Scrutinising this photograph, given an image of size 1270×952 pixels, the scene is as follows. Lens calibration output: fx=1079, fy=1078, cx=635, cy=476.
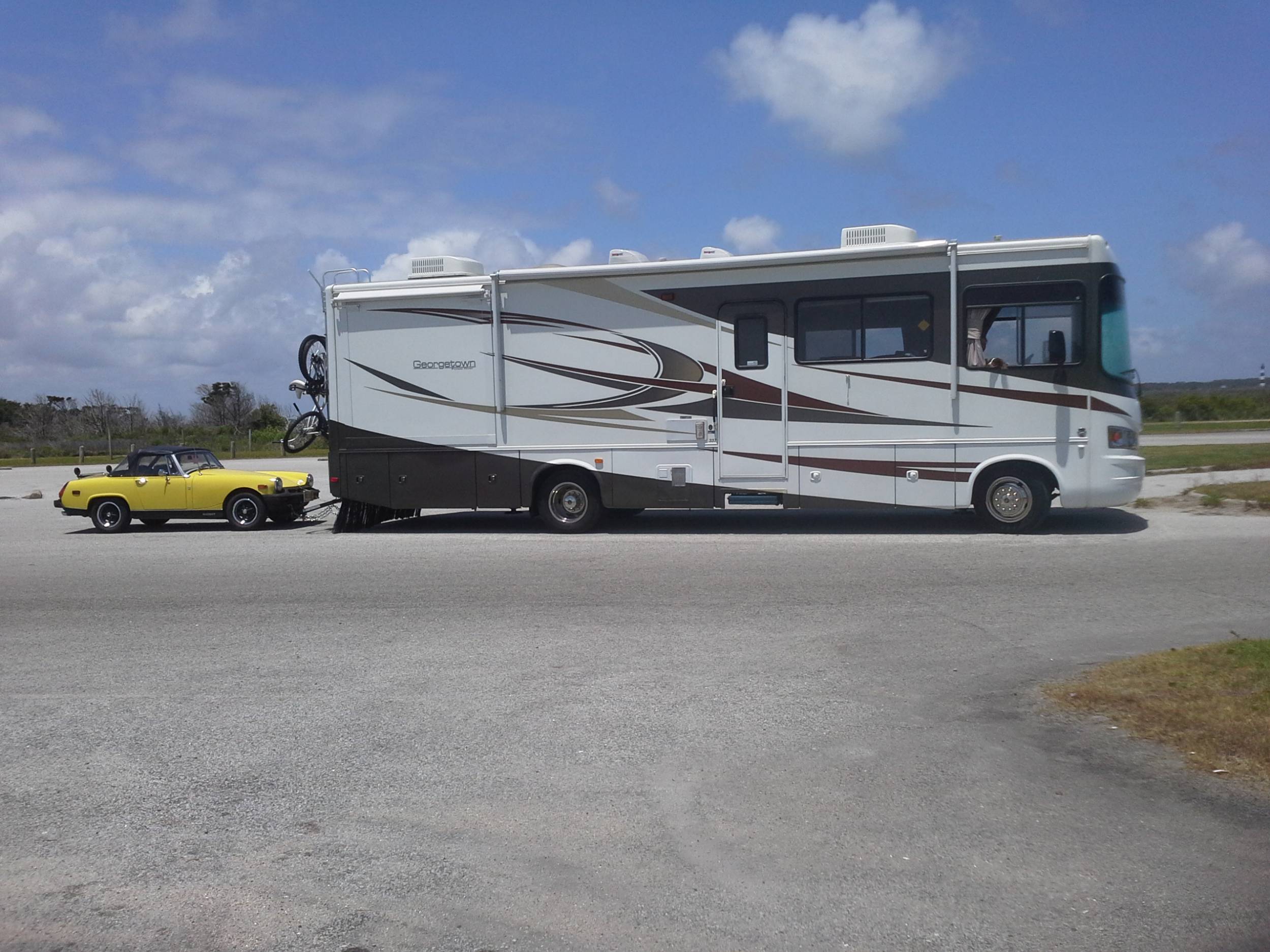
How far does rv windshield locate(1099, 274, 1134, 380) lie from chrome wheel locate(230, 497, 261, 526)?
1254 centimetres

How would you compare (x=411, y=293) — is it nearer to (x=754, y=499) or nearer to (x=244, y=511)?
(x=244, y=511)

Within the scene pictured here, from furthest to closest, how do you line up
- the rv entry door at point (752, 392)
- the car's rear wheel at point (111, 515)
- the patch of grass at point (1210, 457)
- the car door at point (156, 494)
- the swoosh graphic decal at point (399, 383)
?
the patch of grass at point (1210, 457)
the car's rear wheel at point (111, 515)
the car door at point (156, 494)
the swoosh graphic decal at point (399, 383)
the rv entry door at point (752, 392)

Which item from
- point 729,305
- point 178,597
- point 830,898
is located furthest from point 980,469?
point 830,898

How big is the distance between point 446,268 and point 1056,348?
8360mm

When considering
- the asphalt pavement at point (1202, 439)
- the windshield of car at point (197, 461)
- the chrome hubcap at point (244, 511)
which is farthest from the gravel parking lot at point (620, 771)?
the asphalt pavement at point (1202, 439)

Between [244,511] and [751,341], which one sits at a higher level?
[751,341]

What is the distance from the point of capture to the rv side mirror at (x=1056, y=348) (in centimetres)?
1333

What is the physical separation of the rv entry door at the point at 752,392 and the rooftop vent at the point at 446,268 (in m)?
3.72

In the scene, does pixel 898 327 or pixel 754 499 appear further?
pixel 754 499

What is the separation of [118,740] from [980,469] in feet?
34.6

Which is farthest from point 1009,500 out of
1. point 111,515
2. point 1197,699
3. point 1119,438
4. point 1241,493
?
point 111,515

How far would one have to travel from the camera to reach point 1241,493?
51.5ft

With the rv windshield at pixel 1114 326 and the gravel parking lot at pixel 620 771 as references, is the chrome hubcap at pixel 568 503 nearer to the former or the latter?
the gravel parking lot at pixel 620 771

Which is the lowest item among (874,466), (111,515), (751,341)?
(111,515)
